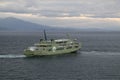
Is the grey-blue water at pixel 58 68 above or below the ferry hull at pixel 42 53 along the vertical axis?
below

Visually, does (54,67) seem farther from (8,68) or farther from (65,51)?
(65,51)

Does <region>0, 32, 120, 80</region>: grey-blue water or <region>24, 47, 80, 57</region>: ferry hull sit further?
<region>24, 47, 80, 57</region>: ferry hull

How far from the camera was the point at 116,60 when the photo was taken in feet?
324

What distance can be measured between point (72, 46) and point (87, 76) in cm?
4587

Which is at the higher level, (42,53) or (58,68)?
(42,53)

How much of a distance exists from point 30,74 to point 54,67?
12.8 metres

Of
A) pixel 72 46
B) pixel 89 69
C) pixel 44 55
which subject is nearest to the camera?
pixel 89 69

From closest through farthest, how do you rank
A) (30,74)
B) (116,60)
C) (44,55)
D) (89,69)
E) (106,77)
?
(106,77)
(30,74)
(89,69)
(116,60)
(44,55)

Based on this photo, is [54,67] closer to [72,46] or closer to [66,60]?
[66,60]

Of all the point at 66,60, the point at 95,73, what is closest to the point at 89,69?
the point at 95,73

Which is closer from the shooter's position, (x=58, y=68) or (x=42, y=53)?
(x=58, y=68)

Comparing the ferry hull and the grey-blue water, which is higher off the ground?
the ferry hull

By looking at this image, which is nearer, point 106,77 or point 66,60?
point 106,77

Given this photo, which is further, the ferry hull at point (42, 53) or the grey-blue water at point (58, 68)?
the ferry hull at point (42, 53)
